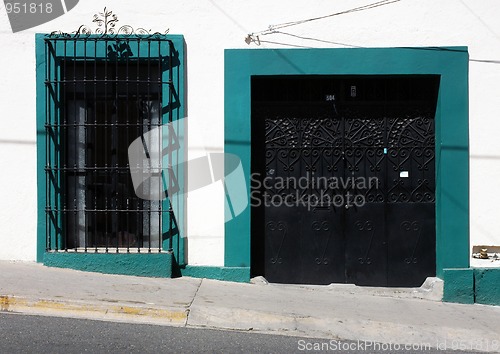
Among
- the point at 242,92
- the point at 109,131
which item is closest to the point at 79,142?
the point at 109,131

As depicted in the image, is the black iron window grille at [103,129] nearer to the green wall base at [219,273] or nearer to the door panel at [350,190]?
the green wall base at [219,273]

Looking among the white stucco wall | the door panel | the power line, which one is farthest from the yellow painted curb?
the power line

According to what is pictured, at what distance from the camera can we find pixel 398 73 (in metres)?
7.75

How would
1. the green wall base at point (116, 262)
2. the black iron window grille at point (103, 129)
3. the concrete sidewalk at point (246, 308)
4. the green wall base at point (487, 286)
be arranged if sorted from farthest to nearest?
the black iron window grille at point (103, 129)
the green wall base at point (116, 262)
the green wall base at point (487, 286)
the concrete sidewalk at point (246, 308)

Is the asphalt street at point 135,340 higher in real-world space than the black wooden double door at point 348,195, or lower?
lower

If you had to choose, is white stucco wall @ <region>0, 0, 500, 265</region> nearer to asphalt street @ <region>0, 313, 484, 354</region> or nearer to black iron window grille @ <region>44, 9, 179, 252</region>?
black iron window grille @ <region>44, 9, 179, 252</region>

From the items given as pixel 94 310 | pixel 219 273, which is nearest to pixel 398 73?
pixel 219 273

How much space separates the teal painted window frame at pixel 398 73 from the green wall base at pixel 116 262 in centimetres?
78

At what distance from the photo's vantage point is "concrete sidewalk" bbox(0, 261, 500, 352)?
6.19 m

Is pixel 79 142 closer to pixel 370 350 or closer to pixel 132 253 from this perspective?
pixel 132 253

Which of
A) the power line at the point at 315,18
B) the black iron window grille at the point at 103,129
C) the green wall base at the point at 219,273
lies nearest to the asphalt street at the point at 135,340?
the green wall base at the point at 219,273

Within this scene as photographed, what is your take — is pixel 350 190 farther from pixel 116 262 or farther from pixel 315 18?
pixel 116 262

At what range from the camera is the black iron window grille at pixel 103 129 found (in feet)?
25.5

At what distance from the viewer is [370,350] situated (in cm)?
570
